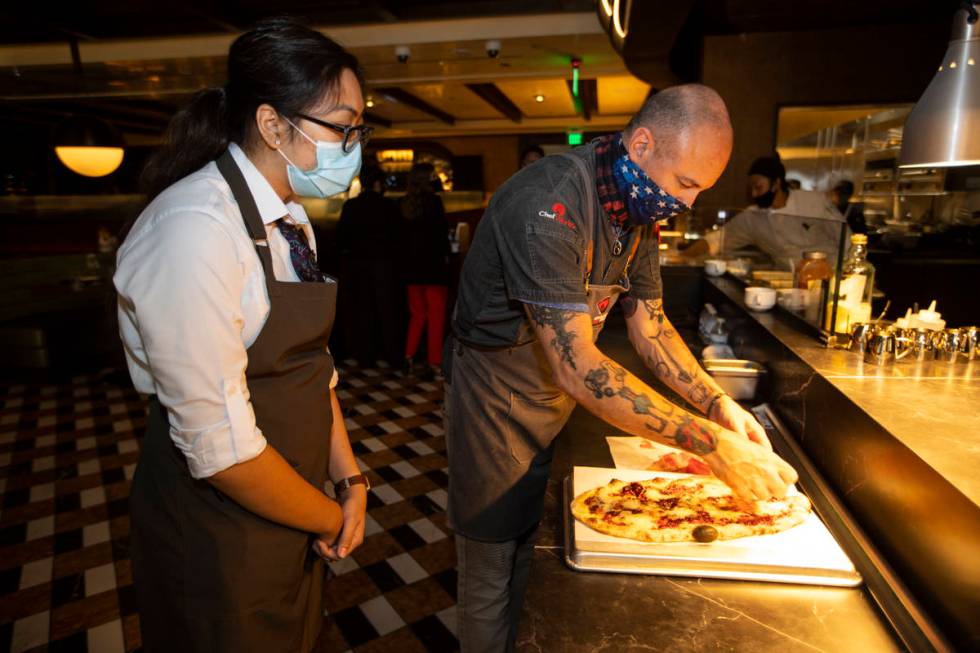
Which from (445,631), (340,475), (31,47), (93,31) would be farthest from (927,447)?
(31,47)

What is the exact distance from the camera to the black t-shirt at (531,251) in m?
1.37

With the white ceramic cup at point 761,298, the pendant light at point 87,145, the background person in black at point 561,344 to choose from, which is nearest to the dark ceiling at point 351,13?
the pendant light at point 87,145

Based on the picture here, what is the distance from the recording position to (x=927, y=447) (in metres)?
1.15

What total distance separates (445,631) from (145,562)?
1.48 metres

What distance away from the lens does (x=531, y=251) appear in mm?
1370

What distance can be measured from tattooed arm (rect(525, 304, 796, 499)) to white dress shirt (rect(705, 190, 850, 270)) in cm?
107

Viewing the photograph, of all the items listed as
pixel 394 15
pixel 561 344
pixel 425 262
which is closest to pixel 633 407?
pixel 561 344

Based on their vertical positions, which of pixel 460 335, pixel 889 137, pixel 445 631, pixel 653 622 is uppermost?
pixel 889 137

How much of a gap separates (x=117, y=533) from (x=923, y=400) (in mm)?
3524

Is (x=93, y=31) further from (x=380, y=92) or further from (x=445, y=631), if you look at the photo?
(x=445, y=631)

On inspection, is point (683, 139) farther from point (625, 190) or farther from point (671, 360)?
point (671, 360)

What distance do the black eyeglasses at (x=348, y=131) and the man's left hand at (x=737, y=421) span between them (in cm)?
115

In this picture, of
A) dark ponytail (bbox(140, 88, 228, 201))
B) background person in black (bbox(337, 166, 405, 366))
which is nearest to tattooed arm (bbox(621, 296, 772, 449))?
dark ponytail (bbox(140, 88, 228, 201))

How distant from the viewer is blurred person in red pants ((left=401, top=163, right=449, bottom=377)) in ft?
17.8
